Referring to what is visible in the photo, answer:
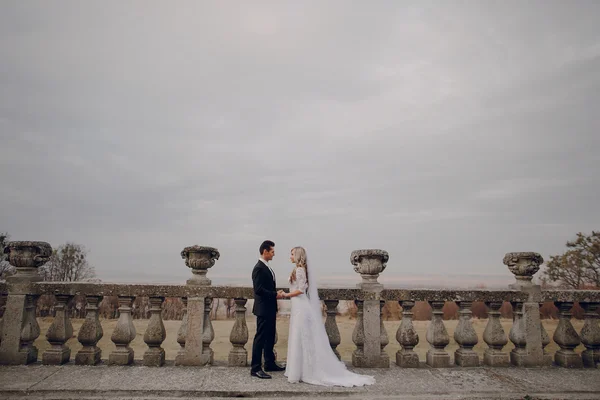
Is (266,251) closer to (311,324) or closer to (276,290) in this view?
(276,290)

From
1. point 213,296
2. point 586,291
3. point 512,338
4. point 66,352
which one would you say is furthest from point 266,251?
point 586,291

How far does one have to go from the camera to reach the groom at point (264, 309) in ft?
18.3

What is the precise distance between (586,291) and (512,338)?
5.22 ft

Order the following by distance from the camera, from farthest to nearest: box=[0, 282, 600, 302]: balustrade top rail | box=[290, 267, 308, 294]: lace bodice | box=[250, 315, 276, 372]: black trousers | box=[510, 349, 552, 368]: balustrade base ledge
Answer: box=[510, 349, 552, 368]: balustrade base ledge, box=[0, 282, 600, 302]: balustrade top rail, box=[290, 267, 308, 294]: lace bodice, box=[250, 315, 276, 372]: black trousers

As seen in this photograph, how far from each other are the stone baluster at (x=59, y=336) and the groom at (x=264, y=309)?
3.11m

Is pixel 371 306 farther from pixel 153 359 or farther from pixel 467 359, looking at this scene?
pixel 153 359

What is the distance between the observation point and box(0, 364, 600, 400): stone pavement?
483cm

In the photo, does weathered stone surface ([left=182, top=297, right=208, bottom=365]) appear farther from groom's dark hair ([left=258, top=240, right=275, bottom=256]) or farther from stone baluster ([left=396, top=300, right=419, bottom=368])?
stone baluster ([left=396, top=300, right=419, bottom=368])

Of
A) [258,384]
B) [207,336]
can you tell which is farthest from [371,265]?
[207,336]

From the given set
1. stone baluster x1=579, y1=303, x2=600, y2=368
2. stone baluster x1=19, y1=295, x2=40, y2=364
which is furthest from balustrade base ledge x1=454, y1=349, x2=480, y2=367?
stone baluster x1=19, y1=295, x2=40, y2=364

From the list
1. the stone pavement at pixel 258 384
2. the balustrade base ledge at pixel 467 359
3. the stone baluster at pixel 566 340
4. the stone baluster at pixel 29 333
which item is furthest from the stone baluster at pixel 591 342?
the stone baluster at pixel 29 333

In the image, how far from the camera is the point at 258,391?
488 cm

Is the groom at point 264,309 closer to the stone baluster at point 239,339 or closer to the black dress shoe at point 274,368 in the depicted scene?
the black dress shoe at point 274,368

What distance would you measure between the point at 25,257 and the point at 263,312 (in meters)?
4.12
